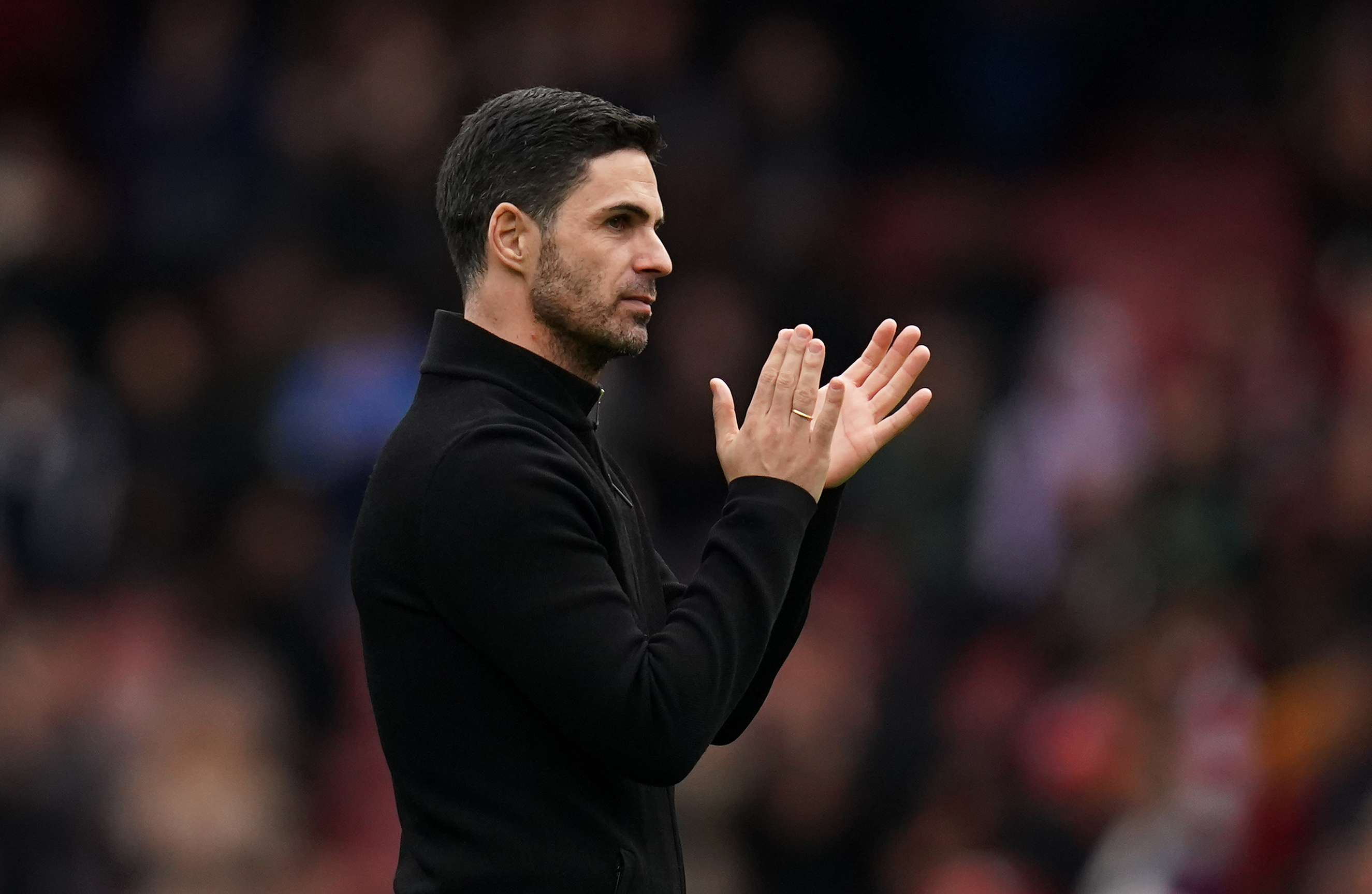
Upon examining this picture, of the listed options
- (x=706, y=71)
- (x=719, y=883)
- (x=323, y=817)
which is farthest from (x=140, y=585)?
(x=706, y=71)

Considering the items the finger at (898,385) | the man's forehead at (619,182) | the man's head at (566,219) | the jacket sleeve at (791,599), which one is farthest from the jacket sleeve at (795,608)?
the man's forehead at (619,182)

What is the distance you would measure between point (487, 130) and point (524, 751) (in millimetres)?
813

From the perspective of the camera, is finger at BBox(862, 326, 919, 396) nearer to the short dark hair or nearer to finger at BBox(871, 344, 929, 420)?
finger at BBox(871, 344, 929, 420)

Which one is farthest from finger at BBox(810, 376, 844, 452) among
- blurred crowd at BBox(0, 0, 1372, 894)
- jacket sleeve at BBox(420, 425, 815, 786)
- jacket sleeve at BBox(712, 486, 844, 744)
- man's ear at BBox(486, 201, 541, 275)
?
blurred crowd at BBox(0, 0, 1372, 894)

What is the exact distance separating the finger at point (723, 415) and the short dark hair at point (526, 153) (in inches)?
12.4

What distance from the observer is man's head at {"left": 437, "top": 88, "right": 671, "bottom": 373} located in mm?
2389

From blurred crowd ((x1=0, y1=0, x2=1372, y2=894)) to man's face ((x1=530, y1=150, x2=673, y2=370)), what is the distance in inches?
131

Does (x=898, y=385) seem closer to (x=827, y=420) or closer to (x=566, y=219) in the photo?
(x=827, y=420)

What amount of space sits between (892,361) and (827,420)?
0.36 meters

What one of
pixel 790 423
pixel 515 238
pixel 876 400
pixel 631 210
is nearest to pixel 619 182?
pixel 631 210

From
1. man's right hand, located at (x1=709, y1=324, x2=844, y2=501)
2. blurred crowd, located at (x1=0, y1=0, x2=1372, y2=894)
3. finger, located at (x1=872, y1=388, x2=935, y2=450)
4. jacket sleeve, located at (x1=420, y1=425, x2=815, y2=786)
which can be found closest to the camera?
jacket sleeve, located at (x1=420, y1=425, x2=815, y2=786)

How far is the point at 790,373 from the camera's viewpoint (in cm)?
238

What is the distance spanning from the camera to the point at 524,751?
222cm

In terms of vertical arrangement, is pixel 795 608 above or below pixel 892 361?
below
